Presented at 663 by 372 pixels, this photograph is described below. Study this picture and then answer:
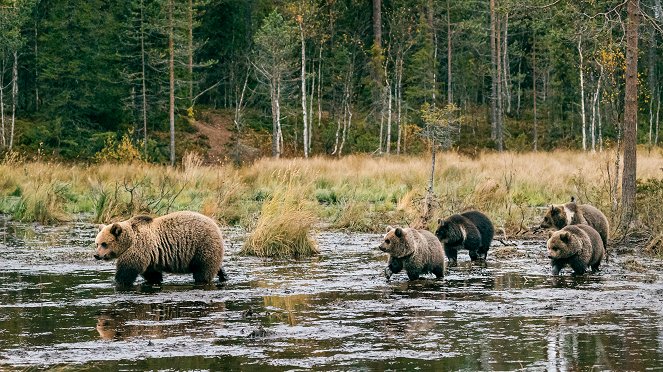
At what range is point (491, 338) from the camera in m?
10.5

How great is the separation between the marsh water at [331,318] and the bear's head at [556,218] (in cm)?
142

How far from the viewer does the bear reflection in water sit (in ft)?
35.5

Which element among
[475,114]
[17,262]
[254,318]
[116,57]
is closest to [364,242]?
[17,262]

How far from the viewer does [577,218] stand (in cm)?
1850

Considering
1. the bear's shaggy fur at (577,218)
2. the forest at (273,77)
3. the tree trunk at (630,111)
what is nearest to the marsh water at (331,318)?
the bear's shaggy fur at (577,218)

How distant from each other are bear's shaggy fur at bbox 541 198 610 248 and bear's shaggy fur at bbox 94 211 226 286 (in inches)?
274

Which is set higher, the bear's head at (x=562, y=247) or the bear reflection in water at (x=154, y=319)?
the bear's head at (x=562, y=247)

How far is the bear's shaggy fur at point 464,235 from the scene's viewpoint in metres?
17.3

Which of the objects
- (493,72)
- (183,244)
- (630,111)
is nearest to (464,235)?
(183,244)

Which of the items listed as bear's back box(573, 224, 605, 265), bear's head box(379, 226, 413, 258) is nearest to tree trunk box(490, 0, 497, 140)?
bear's back box(573, 224, 605, 265)

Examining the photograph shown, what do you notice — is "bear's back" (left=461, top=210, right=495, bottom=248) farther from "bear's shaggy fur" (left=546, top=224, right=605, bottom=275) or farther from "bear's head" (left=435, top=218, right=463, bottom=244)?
"bear's shaggy fur" (left=546, top=224, right=605, bottom=275)

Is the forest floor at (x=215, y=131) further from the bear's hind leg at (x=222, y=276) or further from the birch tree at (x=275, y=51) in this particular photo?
the bear's hind leg at (x=222, y=276)

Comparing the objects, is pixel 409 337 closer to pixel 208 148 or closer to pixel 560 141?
pixel 208 148

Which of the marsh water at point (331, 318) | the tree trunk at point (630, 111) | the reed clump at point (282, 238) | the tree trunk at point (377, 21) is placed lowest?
the marsh water at point (331, 318)
